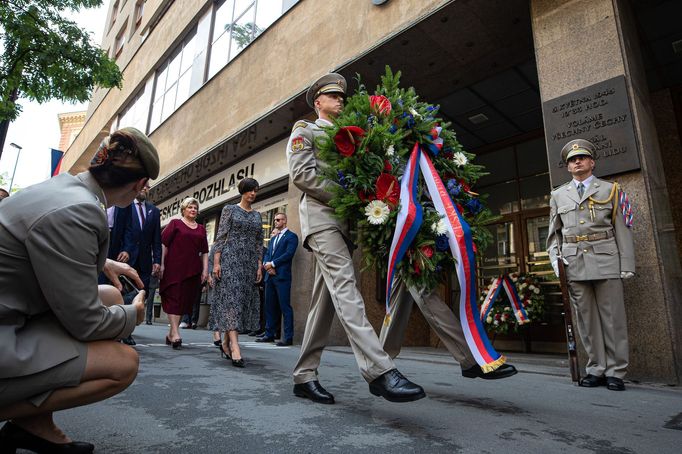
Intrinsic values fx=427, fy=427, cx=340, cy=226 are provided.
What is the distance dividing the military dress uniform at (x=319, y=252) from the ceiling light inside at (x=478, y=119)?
5.79 meters

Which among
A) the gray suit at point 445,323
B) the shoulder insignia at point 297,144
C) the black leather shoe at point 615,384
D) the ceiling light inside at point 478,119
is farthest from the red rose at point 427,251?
the ceiling light inside at point 478,119

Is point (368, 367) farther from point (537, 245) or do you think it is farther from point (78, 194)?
point (537, 245)

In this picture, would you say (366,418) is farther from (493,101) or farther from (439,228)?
(493,101)

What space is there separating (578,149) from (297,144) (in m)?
2.62

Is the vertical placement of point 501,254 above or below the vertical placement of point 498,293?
above

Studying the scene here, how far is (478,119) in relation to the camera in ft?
25.9

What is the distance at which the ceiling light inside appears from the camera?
7.77 meters

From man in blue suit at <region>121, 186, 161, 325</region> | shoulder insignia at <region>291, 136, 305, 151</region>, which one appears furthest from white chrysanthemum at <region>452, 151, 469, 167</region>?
man in blue suit at <region>121, 186, 161, 325</region>

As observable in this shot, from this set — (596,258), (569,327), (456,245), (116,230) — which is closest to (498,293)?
(569,327)

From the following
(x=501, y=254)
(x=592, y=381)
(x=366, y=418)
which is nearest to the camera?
(x=366, y=418)

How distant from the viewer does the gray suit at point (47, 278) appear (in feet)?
4.12

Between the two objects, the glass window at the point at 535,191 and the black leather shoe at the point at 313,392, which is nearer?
the black leather shoe at the point at 313,392

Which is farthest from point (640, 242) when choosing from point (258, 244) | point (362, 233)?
point (258, 244)

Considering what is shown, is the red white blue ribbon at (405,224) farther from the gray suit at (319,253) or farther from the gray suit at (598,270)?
the gray suit at (598,270)
